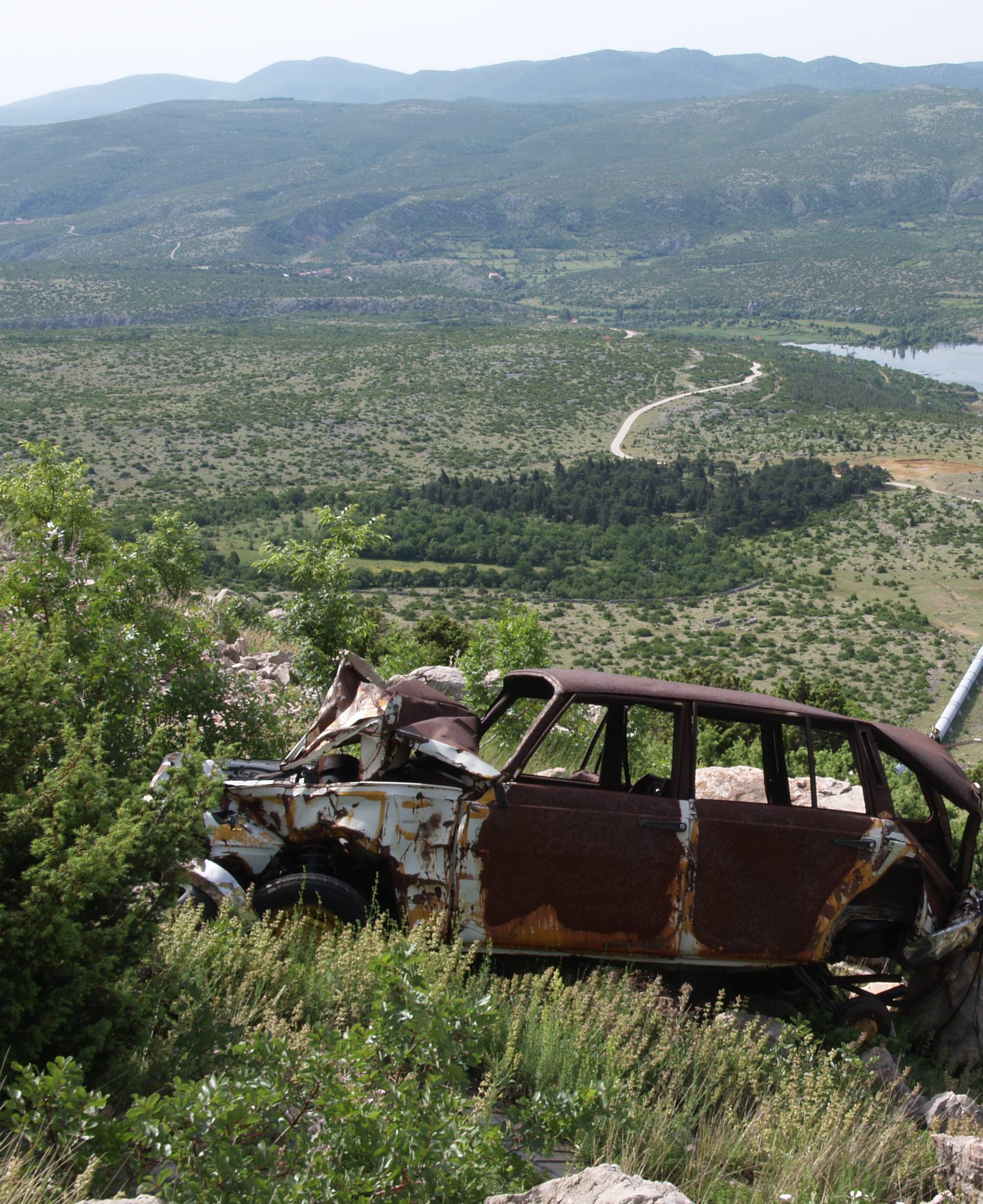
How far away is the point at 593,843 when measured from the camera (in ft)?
15.1

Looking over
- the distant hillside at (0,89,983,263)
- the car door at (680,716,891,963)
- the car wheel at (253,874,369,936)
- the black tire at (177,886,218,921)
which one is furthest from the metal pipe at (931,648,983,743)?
the distant hillside at (0,89,983,263)

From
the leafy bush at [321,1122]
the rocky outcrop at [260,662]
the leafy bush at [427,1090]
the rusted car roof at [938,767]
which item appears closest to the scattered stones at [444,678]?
the rocky outcrop at [260,662]

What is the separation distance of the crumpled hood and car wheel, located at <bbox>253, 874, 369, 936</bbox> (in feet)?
1.79

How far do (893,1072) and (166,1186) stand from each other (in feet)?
10.9

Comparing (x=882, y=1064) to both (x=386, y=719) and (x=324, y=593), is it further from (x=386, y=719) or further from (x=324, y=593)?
(x=324, y=593)

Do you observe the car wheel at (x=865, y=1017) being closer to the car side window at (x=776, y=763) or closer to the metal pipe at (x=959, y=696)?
the car side window at (x=776, y=763)

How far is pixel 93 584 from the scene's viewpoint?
7156 mm

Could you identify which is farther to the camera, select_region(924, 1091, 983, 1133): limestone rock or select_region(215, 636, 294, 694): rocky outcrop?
select_region(215, 636, 294, 694): rocky outcrop

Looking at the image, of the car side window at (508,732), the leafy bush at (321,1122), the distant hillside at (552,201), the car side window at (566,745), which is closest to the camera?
the leafy bush at (321,1122)

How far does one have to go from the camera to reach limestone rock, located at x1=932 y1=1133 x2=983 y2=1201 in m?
3.44

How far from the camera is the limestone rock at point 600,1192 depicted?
2740 millimetres

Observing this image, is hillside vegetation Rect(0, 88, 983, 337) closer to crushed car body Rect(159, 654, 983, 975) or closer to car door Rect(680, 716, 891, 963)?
crushed car body Rect(159, 654, 983, 975)

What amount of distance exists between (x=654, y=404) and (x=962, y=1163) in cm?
8315

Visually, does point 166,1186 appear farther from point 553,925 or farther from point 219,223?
point 219,223
